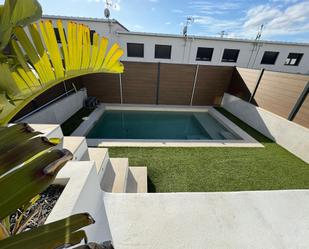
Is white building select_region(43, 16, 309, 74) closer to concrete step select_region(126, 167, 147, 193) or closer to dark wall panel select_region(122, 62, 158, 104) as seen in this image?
dark wall panel select_region(122, 62, 158, 104)

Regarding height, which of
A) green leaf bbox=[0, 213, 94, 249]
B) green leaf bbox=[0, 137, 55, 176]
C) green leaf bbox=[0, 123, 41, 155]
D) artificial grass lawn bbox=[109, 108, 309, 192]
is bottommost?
artificial grass lawn bbox=[109, 108, 309, 192]

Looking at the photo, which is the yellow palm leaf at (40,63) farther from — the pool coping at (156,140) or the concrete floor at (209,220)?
the pool coping at (156,140)

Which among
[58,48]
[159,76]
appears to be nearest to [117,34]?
[159,76]

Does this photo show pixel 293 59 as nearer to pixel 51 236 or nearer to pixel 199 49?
pixel 199 49

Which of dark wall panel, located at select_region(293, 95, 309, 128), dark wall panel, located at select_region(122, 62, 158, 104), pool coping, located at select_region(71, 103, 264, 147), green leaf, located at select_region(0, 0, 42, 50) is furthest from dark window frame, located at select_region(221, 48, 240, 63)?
green leaf, located at select_region(0, 0, 42, 50)

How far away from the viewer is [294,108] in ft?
15.4

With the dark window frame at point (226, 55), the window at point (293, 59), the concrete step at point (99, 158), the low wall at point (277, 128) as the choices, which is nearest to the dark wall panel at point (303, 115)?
the low wall at point (277, 128)

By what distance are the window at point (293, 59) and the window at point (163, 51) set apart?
10.9 meters

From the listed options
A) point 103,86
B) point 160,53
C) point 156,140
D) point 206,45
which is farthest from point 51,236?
point 206,45

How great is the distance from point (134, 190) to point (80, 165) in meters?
A: 1.48

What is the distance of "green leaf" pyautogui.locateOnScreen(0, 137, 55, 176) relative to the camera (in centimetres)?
46

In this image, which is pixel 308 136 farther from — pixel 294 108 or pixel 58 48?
pixel 58 48

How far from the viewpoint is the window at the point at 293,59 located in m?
13.0

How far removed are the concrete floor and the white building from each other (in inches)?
434
